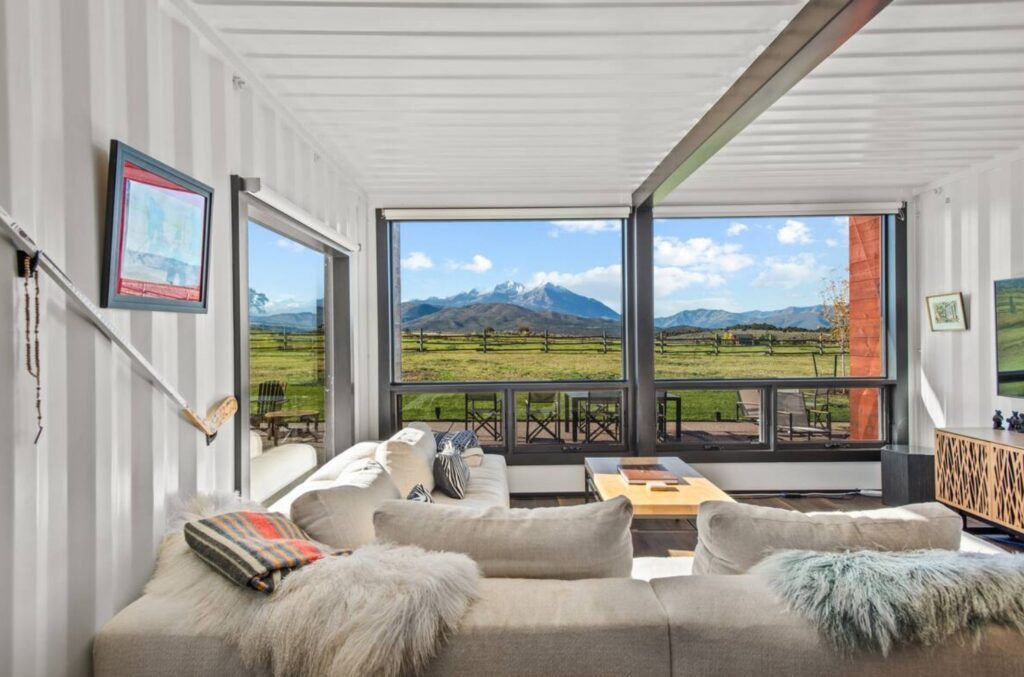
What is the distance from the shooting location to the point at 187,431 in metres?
2.10

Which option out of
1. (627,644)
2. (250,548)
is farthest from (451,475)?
(627,644)

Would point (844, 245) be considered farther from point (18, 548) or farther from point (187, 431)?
point (18, 548)

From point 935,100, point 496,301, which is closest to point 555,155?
point 496,301

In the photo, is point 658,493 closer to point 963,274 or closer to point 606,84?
point 606,84

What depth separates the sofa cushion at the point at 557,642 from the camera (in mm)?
1332

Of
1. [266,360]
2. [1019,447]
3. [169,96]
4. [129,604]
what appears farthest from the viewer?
[1019,447]

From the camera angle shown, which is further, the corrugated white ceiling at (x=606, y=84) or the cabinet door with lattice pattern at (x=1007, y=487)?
the cabinet door with lattice pattern at (x=1007, y=487)

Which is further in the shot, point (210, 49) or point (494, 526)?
point (210, 49)

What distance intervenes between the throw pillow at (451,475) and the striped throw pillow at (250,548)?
5.18ft

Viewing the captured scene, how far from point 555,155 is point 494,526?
9.45ft

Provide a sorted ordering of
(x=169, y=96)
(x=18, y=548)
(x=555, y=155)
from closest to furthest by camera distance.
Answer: (x=18, y=548) < (x=169, y=96) < (x=555, y=155)

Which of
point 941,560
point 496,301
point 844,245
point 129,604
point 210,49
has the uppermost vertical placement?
point 210,49

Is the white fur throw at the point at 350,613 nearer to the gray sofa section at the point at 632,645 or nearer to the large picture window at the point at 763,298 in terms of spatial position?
the gray sofa section at the point at 632,645

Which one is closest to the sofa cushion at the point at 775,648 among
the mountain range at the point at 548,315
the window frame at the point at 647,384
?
the window frame at the point at 647,384
